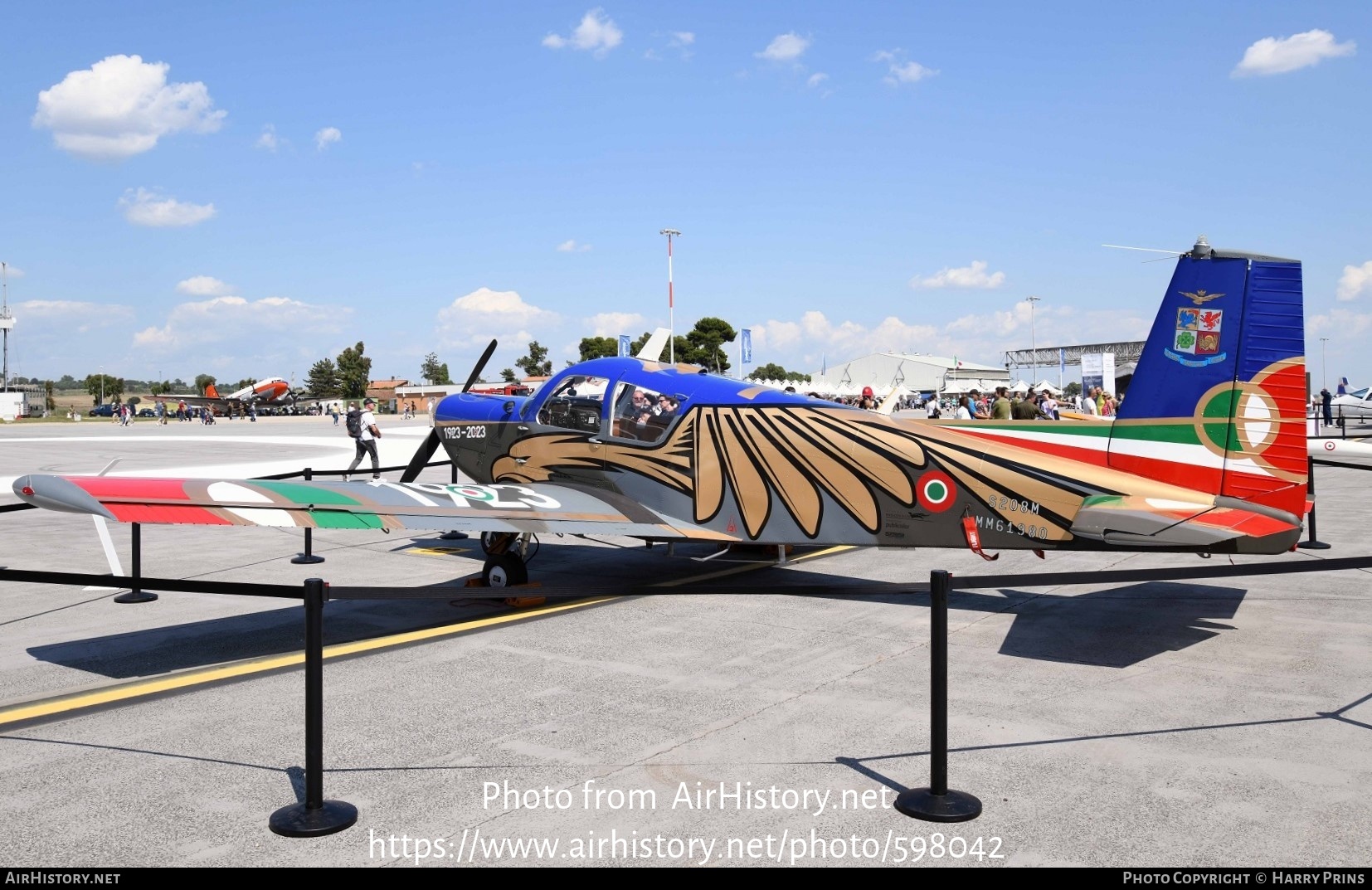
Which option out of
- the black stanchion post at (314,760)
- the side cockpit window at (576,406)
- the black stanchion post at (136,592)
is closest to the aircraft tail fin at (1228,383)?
the side cockpit window at (576,406)

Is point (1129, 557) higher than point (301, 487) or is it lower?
lower

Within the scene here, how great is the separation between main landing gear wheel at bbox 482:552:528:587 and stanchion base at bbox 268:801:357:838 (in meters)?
5.09

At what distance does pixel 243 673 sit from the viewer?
244 inches

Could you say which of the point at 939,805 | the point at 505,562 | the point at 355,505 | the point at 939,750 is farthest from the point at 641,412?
the point at 939,805

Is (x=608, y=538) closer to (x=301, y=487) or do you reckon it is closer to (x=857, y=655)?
(x=301, y=487)

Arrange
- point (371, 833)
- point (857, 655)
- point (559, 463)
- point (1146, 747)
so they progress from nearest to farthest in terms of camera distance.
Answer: point (371, 833) < point (1146, 747) < point (857, 655) < point (559, 463)

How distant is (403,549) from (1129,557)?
9077 mm

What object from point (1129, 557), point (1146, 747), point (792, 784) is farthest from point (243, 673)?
→ point (1129, 557)

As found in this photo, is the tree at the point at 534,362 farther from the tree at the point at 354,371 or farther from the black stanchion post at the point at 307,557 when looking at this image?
the black stanchion post at the point at 307,557

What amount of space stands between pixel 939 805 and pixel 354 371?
144232mm

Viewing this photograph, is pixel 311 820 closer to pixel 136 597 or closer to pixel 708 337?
pixel 136 597
